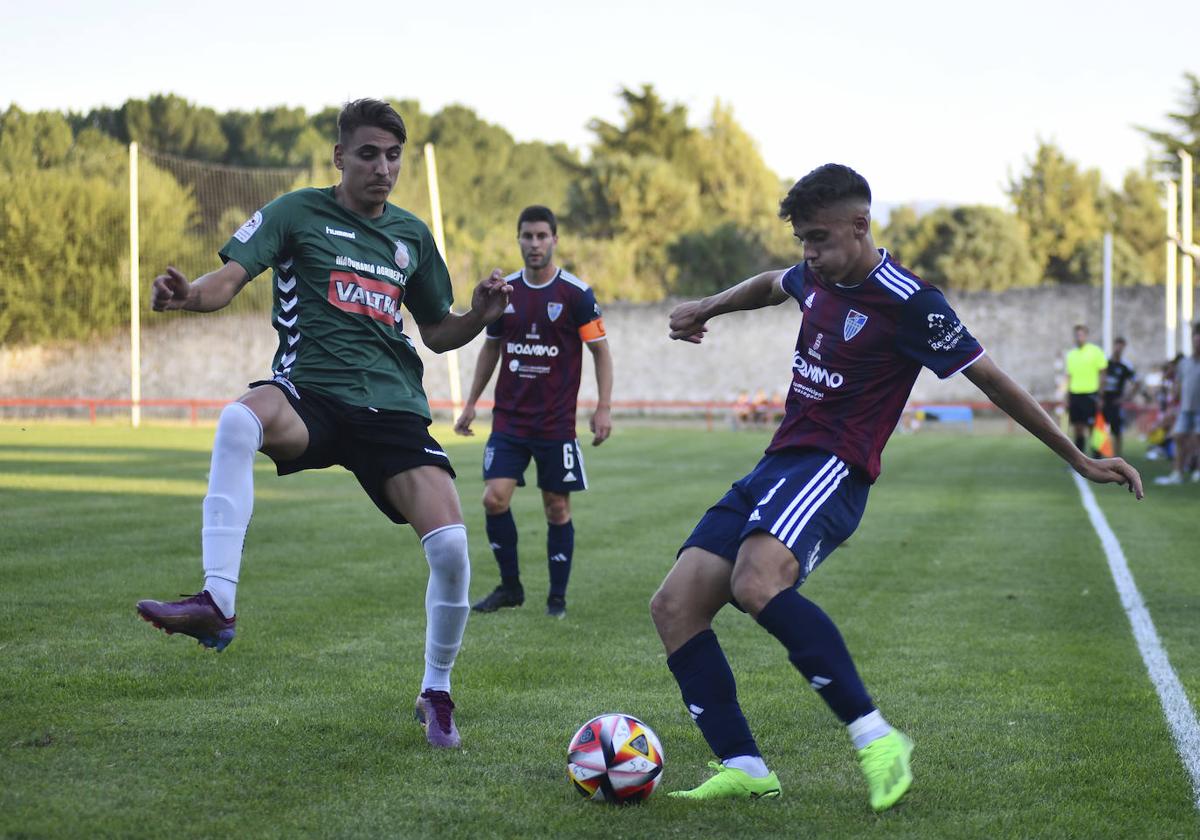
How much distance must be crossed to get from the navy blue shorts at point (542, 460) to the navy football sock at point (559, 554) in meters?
0.25

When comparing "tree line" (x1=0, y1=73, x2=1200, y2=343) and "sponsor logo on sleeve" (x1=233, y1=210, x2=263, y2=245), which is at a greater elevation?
"tree line" (x1=0, y1=73, x2=1200, y2=343)

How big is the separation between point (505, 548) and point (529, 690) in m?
2.61

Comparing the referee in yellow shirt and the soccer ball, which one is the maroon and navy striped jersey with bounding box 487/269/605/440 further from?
the referee in yellow shirt

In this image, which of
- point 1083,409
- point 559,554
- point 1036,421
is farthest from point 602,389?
point 1083,409

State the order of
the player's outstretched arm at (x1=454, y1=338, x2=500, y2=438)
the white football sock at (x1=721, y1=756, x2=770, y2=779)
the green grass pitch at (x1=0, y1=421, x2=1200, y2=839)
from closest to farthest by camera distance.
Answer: the green grass pitch at (x1=0, y1=421, x2=1200, y2=839) < the white football sock at (x1=721, y1=756, x2=770, y2=779) < the player's outstretched arm at (x1=454, y1=338, x2=500, y2=438)

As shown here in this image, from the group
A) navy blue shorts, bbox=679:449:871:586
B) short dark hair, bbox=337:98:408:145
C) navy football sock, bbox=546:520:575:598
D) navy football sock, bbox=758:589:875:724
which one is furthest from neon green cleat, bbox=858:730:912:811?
navy football sock, bbox=546:520:575:598

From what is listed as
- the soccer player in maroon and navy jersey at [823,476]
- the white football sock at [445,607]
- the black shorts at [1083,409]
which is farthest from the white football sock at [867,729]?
the black shorts at [1083,409]

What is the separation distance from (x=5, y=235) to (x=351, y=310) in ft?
110

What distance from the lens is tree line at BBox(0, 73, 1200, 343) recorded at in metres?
38.2

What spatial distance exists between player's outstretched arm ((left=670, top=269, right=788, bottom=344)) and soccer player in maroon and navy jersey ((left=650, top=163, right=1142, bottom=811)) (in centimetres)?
37

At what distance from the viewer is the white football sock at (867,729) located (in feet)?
12.8

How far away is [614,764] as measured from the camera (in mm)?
4027

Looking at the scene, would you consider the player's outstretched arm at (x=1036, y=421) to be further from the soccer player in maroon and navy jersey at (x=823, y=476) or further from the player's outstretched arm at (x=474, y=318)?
the player's outstretched arm at (x=474, y=318)

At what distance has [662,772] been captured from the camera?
4.27 meters
